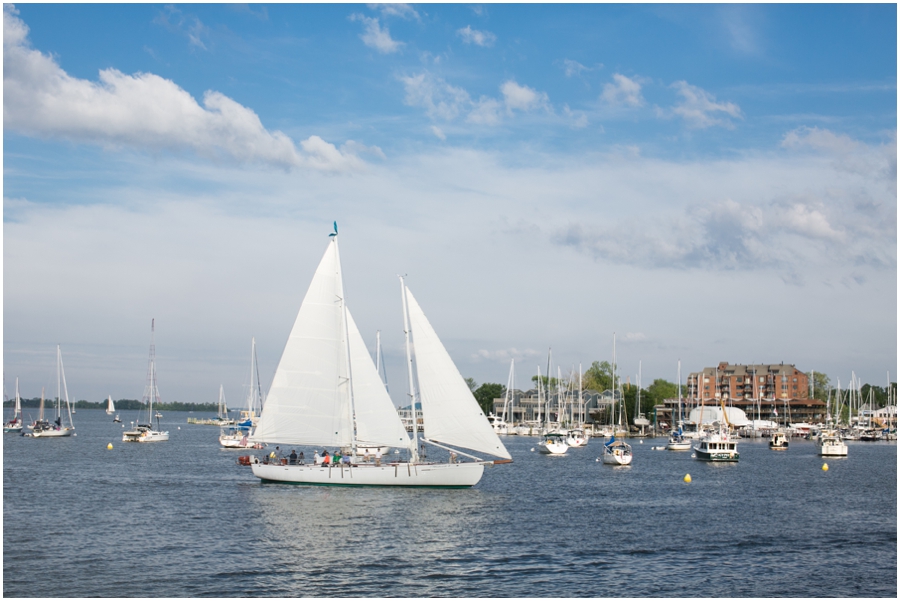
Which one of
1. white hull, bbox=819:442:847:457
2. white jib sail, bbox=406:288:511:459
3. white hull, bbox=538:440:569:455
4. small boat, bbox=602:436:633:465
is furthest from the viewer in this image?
white hull, bbox=538:440:569:455

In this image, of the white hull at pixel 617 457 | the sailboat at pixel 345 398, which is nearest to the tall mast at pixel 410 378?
the sailboat at pixel 345 398

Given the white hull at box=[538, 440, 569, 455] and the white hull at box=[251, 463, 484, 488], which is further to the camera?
the white hull at box=[538, 440, 569, 455]

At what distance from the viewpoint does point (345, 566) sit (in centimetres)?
3622

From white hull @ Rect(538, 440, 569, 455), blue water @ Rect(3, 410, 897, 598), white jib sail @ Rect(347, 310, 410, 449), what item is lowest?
white hull @ Rect(538, 440, 569, 455)

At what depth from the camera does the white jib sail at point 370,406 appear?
→ 60.9 metres

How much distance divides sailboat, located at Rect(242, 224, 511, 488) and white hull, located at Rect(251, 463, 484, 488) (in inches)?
2.8

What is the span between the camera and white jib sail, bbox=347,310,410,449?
60875 millimetres

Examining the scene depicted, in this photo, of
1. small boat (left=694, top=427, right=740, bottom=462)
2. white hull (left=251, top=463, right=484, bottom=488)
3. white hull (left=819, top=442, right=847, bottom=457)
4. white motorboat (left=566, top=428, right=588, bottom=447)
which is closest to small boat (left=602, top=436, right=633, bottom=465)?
small boat (left=694, top=427, right=740, bottom=462)

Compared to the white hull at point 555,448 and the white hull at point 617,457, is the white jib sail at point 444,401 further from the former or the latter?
the white hull at point 555,448

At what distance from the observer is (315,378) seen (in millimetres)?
61531

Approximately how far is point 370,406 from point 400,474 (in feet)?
18.6

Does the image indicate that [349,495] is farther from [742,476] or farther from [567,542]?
[742,476]

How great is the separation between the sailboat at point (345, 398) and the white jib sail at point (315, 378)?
0.24 ft

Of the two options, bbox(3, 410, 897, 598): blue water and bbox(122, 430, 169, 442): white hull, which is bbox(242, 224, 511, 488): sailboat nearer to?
bbox(3, 410, 897, 598): blue water
